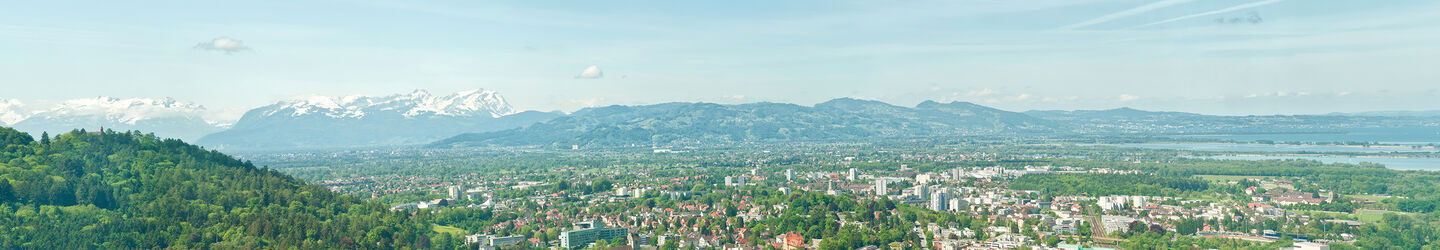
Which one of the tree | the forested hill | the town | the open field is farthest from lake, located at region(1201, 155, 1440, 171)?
the tree

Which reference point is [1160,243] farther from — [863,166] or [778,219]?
[863,166]

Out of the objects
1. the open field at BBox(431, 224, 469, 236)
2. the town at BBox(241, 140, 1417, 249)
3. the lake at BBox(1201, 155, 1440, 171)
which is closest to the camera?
the town at BBox(241, 140, 1417, 249)

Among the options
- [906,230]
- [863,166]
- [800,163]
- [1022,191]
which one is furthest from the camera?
[800,163]

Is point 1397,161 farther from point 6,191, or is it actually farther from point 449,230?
point 6,191

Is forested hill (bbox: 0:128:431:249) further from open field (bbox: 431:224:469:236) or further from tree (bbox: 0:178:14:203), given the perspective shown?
open field (bbox: 431:224:469:236)

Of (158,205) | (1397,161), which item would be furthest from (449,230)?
(1397,161)

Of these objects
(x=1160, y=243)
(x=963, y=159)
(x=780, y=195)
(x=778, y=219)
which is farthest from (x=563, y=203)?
(x=963, y=159)

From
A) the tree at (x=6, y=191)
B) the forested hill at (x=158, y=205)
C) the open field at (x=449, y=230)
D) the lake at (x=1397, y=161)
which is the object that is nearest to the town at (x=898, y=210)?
the open field at (x=449, y=230)

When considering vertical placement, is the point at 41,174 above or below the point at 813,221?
above

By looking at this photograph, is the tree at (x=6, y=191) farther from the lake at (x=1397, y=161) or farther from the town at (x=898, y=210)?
the lake at (x=1397, y=161)
